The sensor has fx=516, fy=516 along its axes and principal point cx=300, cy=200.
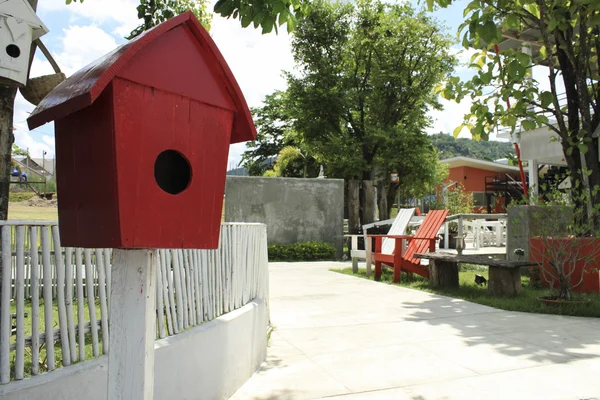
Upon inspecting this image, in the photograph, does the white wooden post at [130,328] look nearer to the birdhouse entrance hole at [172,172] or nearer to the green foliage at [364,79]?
the birdhouse entrance hole at [172,172]

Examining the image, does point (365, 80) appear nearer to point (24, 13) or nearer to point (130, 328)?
point (24, 13)

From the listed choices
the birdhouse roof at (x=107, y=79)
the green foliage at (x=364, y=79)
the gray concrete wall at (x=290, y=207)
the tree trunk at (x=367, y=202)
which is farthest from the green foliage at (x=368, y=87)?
the birdhouse roof at (x=107, y=79)

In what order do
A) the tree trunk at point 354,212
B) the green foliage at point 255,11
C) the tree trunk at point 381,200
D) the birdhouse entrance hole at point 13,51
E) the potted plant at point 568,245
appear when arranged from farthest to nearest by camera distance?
the tree trunk at point 381,200, the tree trunk at point 354,212, the potted plant at point 568,245, the birdhouse entrance hole at point 13,51, the green foliage at point 255,11

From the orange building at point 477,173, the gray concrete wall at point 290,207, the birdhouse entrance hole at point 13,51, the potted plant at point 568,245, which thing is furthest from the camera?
the orange building at point 477,173

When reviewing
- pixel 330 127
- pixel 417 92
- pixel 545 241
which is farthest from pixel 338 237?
pixel 545 241

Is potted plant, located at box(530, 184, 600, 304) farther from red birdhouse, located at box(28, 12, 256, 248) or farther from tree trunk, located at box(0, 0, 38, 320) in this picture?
tree trunk, located at box(0, 0, 38, 320)

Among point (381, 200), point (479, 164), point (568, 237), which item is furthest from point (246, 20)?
point (479, 164)

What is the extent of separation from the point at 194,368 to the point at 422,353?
7.22 feet

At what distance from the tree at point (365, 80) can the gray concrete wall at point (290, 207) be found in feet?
9.23

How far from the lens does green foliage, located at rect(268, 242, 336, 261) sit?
14.4m

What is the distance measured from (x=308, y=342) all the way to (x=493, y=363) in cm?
169

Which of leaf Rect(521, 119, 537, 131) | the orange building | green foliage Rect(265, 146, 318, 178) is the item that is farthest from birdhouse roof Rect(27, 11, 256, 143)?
the orange building

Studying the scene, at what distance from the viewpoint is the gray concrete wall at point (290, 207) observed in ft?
49.1

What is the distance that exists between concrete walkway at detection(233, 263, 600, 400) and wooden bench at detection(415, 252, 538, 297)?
0.67 metres
